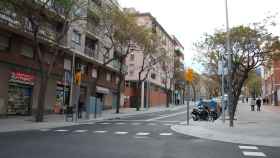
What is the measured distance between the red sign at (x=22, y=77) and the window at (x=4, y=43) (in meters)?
1.96

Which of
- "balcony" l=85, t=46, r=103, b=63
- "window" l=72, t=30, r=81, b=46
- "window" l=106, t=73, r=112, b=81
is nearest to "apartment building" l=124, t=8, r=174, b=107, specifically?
"window" l=106, t=73, r=112, b=81

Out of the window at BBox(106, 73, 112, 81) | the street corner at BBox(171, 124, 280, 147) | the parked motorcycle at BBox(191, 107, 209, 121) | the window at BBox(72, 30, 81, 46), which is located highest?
the window at BBox(72, 30, 81, 46)

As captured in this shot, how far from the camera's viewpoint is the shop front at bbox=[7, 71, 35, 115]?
77.0ft

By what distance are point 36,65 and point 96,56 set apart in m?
12.2

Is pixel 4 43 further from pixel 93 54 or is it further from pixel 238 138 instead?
pixel 238 138

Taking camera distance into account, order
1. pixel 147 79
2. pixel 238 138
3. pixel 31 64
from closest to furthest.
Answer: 1. pixel 238 138
2. pixel 31 64
3. pixel 147 79

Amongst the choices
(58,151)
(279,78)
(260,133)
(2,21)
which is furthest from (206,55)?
(279,78)

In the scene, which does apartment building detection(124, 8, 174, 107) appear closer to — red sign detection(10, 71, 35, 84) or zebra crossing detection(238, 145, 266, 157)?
red sign detection(10, 71, 35, 84)

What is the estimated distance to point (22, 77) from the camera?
80.0ft

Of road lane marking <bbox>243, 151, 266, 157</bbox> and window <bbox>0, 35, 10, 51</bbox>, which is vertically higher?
window <bbox>0, 35, 10, 51</bbox>

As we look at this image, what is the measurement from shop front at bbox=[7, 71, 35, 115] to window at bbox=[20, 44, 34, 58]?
63.6 inches

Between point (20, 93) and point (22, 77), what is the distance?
1.33 m

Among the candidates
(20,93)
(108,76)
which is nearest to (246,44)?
(20,93)

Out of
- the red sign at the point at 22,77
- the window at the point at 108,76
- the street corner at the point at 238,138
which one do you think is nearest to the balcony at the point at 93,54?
the window at the point at 108,76
